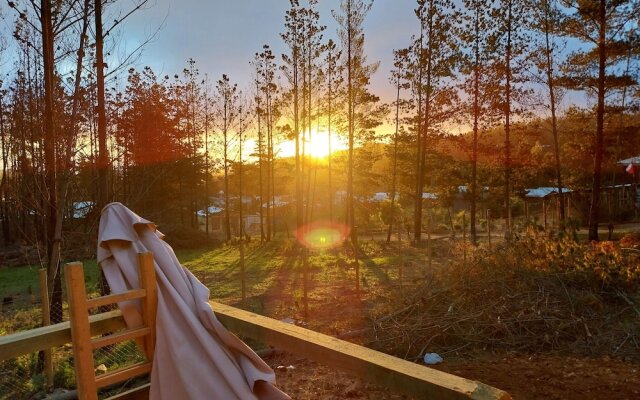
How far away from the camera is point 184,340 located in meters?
1.89

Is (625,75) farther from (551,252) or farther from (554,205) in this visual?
(551,252)

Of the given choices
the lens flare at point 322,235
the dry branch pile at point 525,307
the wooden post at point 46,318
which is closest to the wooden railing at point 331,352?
the wooden post at point 46,318

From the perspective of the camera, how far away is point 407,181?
80.1 ft

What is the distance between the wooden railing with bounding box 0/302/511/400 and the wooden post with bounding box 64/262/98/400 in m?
0.18

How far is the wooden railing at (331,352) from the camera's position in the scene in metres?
1.21

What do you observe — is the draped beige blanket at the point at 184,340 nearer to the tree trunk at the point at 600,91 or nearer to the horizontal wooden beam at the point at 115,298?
the horizontal wooden beam at the point at 115,298

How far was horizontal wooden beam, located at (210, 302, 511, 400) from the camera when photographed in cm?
Answer: 119

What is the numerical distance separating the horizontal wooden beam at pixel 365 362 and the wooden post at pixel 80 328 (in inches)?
21.7

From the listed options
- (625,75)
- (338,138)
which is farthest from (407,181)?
(625,75)

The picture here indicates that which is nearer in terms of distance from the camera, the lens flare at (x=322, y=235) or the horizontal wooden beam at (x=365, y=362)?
the horizontal wooden beam at (x=365, y=362)

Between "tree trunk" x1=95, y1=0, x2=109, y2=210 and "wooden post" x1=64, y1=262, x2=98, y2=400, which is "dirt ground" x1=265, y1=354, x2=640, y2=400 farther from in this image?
"tree trunk" x1=95, y1=0, x2=109, y2=210

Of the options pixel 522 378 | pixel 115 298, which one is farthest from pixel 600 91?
pixel 115 298

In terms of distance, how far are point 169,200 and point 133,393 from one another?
24.5m

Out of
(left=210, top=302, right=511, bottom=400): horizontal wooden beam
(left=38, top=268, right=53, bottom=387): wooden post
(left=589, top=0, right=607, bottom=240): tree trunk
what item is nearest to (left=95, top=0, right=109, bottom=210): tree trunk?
(left=38, top=268, right=53, bottom=387): wooden post
